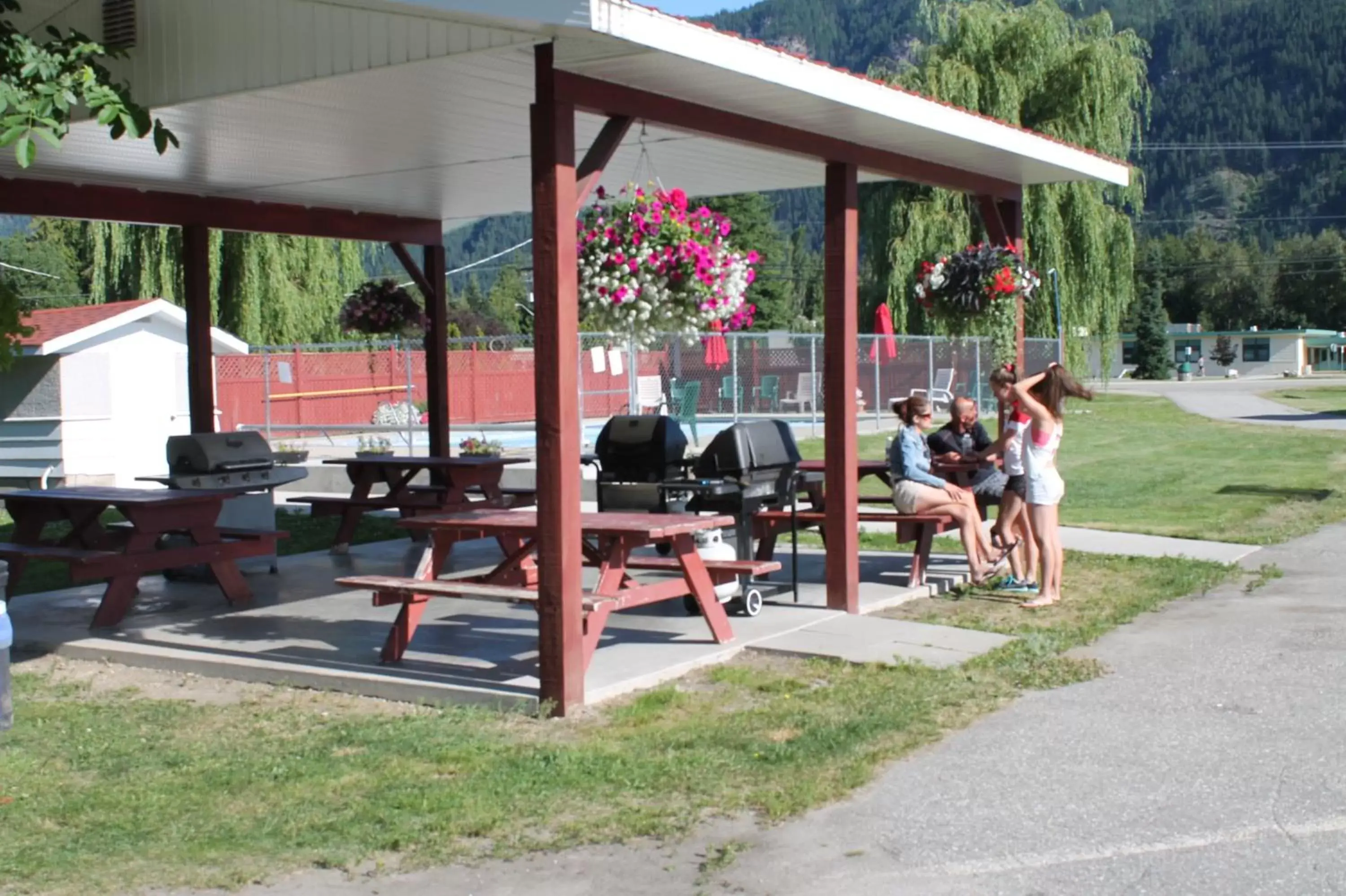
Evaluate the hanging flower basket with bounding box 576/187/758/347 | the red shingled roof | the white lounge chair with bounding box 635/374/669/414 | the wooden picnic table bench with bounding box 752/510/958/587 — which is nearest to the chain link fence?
the white lounge chair with bounding box 635/374/669/414

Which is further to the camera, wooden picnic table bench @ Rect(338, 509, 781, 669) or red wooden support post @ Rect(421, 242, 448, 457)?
red wooden support post @ Rect(421, 242, 448, 457)

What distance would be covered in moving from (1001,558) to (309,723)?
5.26 m

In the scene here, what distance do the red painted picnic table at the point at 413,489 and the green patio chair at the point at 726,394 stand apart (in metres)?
17.9

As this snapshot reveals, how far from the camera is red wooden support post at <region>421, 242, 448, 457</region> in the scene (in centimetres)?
1382

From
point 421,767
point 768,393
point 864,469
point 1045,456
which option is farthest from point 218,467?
point 768,393

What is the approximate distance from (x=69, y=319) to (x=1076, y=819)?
63.7 feet

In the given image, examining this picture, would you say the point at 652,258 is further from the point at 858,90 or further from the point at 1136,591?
the point at 1136,591

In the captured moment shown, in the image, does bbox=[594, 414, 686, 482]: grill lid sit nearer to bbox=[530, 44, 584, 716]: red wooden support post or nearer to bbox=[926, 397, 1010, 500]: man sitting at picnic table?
bbox=[926, 397, 1010, 500]: man sitting at picnic table

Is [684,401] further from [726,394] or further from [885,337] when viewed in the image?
[885,337]

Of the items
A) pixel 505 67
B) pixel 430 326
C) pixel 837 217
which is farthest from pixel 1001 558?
pixel 430 326

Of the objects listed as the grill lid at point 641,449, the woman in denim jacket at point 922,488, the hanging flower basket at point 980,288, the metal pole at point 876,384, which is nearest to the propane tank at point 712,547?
the grill lid at point 641,449

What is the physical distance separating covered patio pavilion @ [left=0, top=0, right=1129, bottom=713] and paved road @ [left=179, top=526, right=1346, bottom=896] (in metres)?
1.95

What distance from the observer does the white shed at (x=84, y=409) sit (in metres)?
20.1

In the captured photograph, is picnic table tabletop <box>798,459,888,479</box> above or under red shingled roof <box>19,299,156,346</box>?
under
